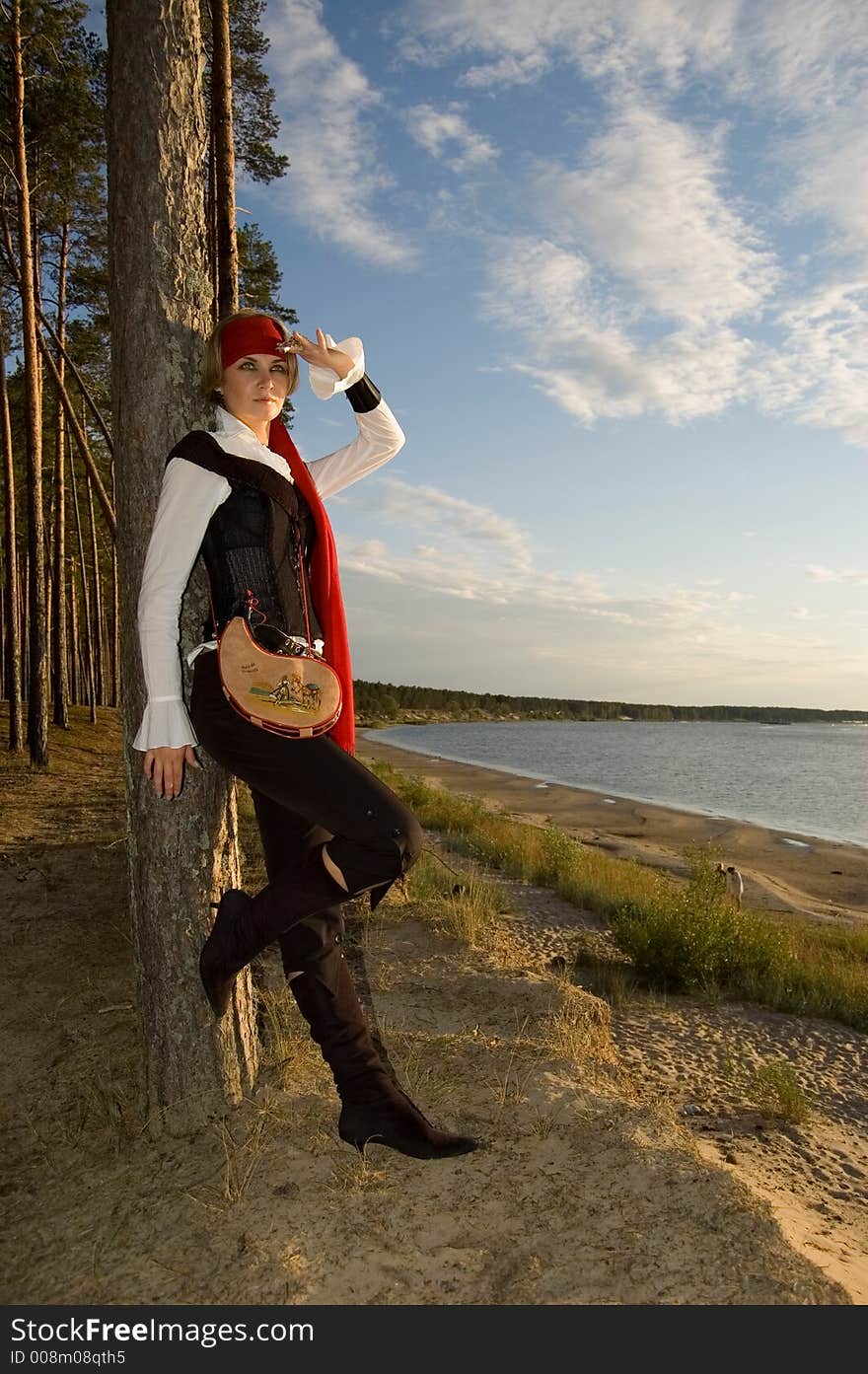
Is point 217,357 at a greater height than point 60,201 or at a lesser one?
lesser

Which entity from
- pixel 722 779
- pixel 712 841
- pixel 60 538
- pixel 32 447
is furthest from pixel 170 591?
pixel 722 779

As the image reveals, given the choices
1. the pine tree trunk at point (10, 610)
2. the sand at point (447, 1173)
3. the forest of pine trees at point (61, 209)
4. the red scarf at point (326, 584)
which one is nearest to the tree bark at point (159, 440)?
the sand at point (447, 1173)

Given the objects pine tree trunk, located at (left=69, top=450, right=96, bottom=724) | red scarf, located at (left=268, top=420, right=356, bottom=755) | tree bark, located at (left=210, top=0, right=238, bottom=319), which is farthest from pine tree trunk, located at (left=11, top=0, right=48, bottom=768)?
red scarf, located at (left=268, top=420, right=356, bottom=755)

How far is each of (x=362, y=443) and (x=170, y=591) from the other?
4.03 feet

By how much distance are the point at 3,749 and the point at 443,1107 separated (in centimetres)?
1415

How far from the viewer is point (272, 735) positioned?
274 cm

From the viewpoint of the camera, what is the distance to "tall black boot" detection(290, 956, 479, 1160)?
9.76ft

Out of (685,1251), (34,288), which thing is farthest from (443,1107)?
(34,288)

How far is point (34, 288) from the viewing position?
46.8 feet

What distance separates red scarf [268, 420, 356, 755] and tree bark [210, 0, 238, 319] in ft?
20.8

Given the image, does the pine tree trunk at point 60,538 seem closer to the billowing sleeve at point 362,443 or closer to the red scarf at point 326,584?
the billowing sleeve at point 362,443

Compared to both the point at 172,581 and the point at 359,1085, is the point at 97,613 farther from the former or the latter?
the point at 359,1085

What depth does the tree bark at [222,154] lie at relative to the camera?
8.70m
